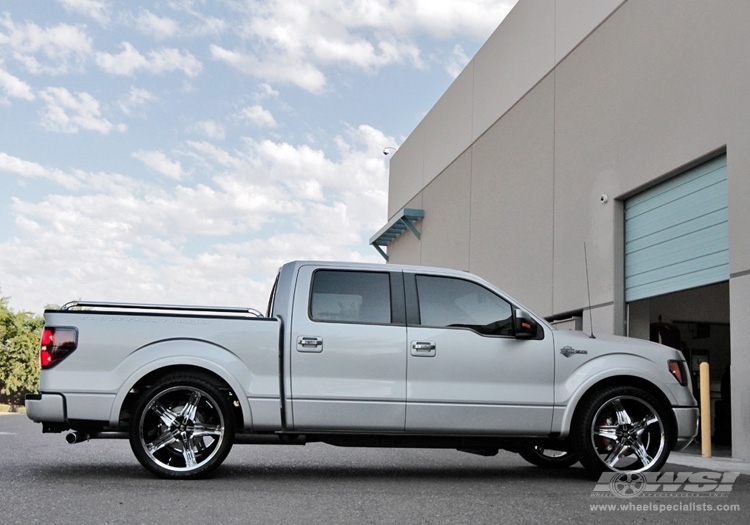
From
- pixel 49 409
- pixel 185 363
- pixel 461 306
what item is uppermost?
pixel 461 306

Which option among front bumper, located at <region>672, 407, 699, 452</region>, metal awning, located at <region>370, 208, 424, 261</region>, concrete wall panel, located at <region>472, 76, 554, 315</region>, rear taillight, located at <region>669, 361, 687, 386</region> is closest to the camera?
front bumper, located at <region>672, 407, 699, 452</region>

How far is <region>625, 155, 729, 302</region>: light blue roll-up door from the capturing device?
1293cm

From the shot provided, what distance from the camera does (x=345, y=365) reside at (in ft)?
26.0

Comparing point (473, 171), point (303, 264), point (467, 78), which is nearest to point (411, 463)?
point (303, 264)

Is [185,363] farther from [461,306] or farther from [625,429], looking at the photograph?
[625,429]

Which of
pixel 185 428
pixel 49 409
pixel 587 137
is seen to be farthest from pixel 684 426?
pixel 587 137

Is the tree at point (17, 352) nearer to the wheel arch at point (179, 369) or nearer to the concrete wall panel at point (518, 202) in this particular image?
the concrete wall panel at point (518, 202)

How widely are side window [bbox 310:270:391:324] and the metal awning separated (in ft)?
72.7

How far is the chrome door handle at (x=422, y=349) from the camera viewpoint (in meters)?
8.03

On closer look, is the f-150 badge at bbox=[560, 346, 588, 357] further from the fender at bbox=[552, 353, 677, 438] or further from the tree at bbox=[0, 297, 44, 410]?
the tree at bbox=[0, 297, 44, 410]

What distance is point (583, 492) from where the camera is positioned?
7344mm

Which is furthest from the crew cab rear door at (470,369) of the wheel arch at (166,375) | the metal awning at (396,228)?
the metal awning at (396,228)

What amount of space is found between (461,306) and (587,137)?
32.3ft

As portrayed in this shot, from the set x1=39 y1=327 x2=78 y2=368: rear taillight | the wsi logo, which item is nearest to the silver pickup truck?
x1=39 y1=327 x2=78 y2=368: rear taillight
